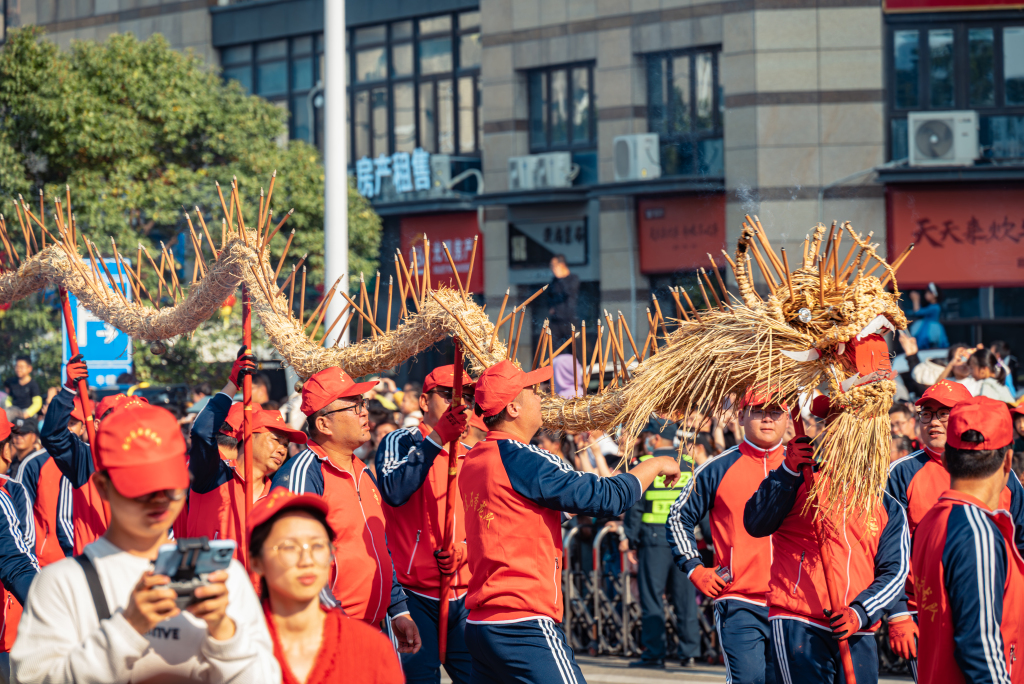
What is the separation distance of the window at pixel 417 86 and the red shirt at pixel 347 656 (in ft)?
68.1

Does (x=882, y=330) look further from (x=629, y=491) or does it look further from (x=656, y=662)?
(x=656, y=662)

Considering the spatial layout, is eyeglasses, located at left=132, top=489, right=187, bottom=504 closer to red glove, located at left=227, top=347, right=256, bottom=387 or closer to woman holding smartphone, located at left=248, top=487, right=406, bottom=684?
woman holding smartphone, located at left=248, top=487, right=406, bottom=684

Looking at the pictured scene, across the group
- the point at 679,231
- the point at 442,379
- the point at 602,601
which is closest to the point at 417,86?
the point at 679,231

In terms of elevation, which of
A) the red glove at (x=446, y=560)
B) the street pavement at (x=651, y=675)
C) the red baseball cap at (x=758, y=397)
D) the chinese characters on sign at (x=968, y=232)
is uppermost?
the chinese characters on sign at (x=968, y=232)

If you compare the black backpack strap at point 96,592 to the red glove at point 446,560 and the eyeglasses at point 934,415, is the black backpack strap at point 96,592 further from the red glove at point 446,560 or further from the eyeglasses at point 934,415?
the eyeglasses at point 934,415

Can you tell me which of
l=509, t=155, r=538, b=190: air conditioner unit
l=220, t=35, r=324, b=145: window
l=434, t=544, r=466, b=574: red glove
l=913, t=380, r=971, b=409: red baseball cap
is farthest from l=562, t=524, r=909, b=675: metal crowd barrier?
l=220, t=35, r=324, b=145: window

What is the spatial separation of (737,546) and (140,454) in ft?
13.0

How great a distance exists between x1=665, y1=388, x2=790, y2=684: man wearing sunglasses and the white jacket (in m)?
3.47

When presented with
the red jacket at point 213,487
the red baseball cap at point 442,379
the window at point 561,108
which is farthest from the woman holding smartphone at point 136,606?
the window at point 561,108

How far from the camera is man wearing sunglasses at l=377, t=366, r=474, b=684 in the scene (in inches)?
232

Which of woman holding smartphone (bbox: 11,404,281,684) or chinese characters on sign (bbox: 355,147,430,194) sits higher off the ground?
chinese characters on sign (bbox: 355,147,430,194)

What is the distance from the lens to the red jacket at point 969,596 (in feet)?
12.4

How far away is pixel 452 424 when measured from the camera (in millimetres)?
5852

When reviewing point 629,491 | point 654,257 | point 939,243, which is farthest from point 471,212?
point 629,491
